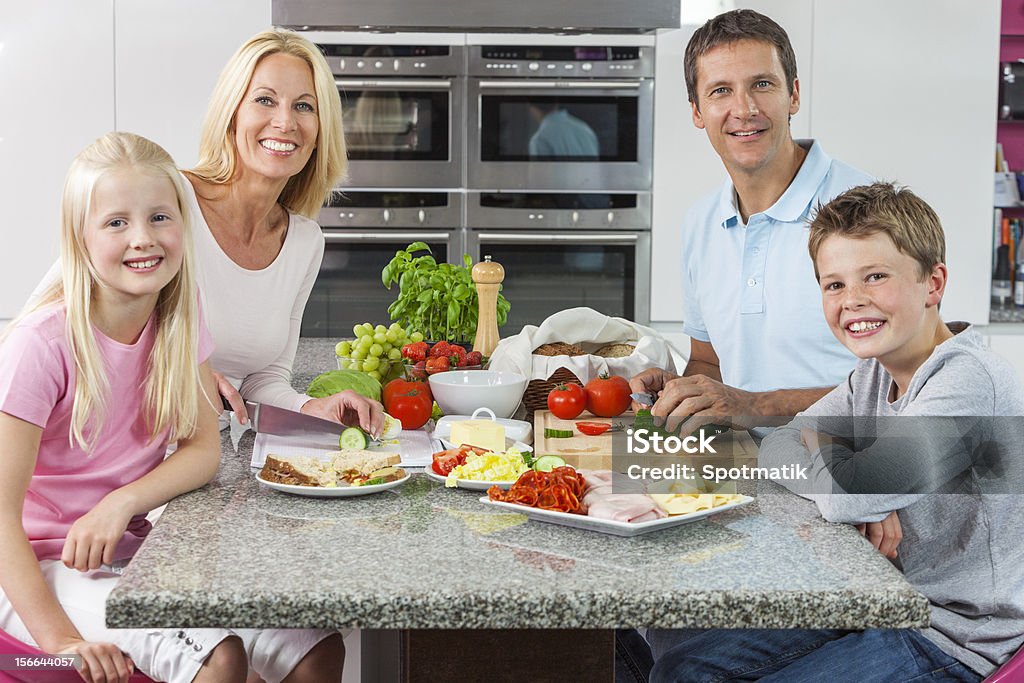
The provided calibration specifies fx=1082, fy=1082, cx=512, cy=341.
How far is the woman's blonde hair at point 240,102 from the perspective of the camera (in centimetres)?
204

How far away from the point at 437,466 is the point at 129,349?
478 mm

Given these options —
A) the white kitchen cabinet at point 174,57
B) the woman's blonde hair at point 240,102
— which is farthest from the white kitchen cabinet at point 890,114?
the woman's blonde hair at point 240,102

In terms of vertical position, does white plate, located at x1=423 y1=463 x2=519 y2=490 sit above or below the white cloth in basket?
below

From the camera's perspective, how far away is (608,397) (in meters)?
1.85

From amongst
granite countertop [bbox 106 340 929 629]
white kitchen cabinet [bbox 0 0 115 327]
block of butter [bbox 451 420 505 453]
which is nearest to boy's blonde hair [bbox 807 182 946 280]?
granite countertop [bbox 106 340 929 629]

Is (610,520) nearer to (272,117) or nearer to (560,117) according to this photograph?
(272,117)

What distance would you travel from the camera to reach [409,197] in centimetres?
386

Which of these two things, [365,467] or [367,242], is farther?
[367,242]

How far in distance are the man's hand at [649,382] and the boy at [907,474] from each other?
12.7 inches

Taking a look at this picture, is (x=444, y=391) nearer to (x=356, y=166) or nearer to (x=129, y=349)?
(x=129, y=349)

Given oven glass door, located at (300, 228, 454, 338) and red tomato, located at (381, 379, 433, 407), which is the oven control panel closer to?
oven glass door, located at (300, 228, 454, 338)

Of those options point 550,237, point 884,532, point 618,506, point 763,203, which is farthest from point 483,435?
point 550,237

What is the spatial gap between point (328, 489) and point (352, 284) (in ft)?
8.35

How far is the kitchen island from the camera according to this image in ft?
3.56
